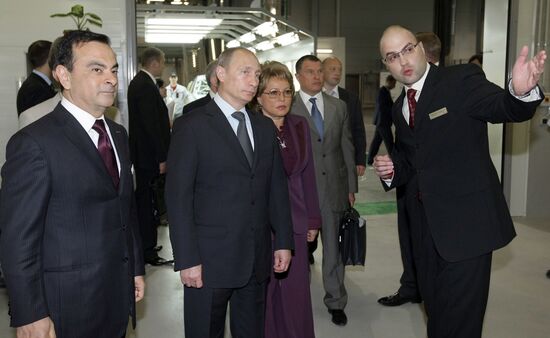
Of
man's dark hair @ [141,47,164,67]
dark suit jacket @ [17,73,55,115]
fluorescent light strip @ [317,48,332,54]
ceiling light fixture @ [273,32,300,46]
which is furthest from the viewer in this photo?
fluorescent light strip @ [317,48,332,54]

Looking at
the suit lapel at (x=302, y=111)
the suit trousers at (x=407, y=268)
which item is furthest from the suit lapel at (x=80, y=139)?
the suit trousers at (x=407, y=268)

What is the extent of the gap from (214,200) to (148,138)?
2952 millimetres

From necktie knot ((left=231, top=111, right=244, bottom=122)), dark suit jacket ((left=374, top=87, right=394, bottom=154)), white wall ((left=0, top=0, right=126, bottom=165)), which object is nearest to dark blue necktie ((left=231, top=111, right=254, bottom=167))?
necktie knot ((left=231, top=111, right=244, bottom=122))

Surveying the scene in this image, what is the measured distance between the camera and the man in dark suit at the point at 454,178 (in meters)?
2.37

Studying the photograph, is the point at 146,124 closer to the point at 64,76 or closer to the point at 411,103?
the point at 411,103

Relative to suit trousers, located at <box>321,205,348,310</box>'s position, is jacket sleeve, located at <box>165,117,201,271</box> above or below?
above

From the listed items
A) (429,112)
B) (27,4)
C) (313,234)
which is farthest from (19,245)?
(27,4)

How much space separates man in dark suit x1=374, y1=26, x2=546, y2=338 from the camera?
2.37m

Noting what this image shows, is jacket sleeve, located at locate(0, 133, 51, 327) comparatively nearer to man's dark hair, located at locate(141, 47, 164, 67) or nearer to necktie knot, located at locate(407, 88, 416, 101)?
necktie knot, located at locate(407, 88, 416, 101)

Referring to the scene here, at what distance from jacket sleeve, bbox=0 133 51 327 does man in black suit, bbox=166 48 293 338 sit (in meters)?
0.69

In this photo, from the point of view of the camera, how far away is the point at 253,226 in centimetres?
243

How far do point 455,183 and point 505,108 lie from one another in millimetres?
398

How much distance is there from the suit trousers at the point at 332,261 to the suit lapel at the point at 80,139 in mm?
2115

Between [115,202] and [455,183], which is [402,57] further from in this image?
[115,202]
